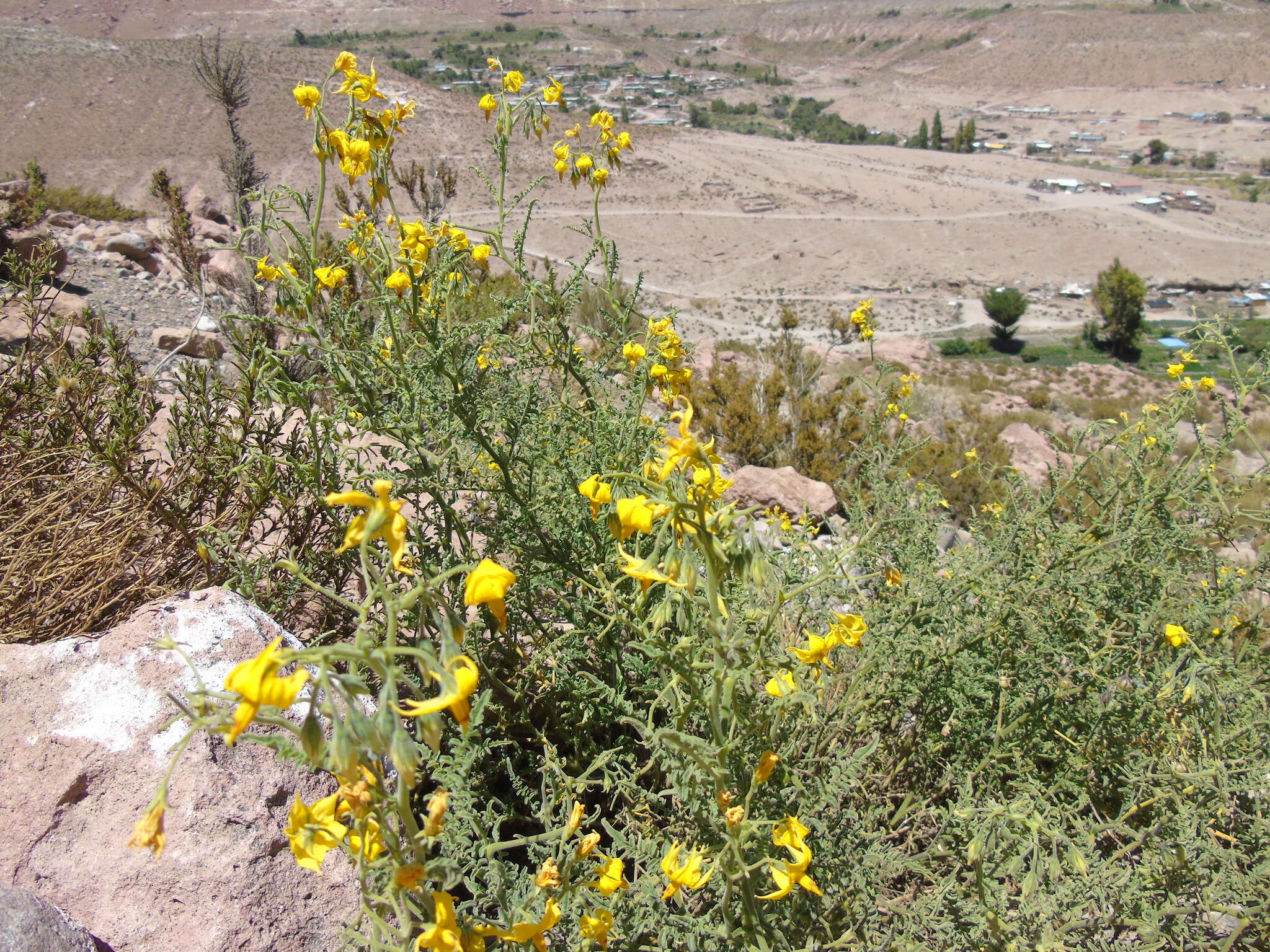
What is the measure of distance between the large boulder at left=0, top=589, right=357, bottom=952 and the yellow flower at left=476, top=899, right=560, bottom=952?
898 mm

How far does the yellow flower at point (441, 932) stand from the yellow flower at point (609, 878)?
0.41 meters

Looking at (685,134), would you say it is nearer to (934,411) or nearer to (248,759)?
(934,411)

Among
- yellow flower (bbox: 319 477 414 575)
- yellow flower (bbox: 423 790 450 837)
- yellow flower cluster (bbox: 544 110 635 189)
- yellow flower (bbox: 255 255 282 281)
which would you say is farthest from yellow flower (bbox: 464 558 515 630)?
yellow flower cluster (bbox: 544 110 635 189)

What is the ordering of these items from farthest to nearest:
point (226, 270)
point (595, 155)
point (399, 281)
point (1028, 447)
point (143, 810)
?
point (1028, 447) → point (226, 270) → point (595, 155) → point (399, 281) → point (143, 810)

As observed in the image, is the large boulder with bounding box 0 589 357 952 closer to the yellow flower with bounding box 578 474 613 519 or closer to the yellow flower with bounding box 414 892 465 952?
the yellow flower with bounding box 414 892 465 952

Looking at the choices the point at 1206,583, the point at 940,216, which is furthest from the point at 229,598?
the point at 940,216

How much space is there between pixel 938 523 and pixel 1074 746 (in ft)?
3.47

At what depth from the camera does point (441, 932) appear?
1.07 m

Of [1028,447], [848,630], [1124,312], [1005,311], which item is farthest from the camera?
[1005,311]

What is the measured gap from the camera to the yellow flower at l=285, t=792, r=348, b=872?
117 centimetres

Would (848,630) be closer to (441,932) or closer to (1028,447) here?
(441,932)

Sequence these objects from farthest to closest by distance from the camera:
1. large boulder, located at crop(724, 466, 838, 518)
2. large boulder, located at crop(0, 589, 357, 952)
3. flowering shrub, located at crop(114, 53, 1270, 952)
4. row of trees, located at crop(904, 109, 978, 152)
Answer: row of trees, located at crop(904, 109, 978, 152) < large boulder, located at crop(724, 466, 838, 518) < large boulder, located at crop(0, 589, 357, 952) < flowering shrub, located at crop(114, 53, 1270, 952)

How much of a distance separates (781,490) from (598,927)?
14.6 ft

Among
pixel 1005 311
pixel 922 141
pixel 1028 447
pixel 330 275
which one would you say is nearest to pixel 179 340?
→ pixel 330 275
